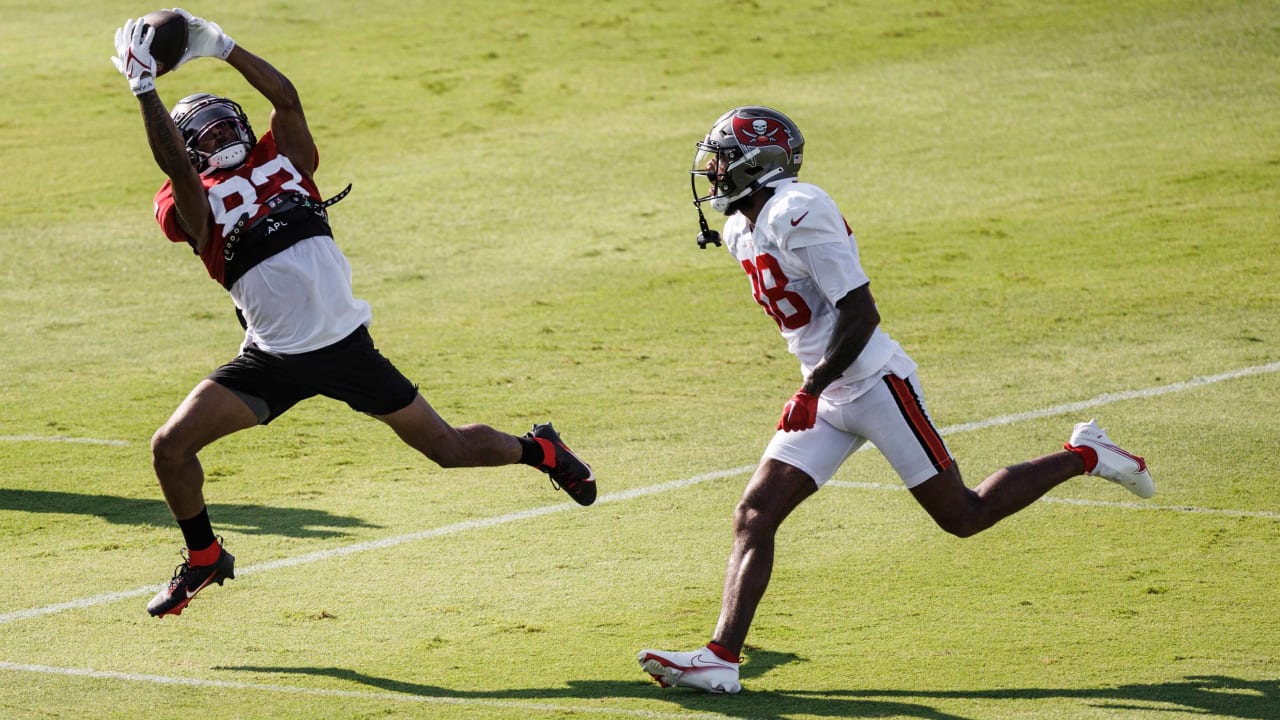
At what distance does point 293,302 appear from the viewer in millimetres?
7441

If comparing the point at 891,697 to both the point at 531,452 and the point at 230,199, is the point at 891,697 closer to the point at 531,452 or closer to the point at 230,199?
the point at 531,452

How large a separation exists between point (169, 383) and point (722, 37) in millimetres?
16077

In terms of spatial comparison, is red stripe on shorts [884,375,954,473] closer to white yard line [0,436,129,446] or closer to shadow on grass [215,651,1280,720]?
shadow on grass [215,651,1280,720]

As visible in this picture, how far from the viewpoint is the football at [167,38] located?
7.26 m

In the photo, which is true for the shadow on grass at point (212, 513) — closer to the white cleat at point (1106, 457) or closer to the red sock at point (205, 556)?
the red sock at point (205, 556)

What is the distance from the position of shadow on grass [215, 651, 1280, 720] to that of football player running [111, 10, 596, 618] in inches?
51.0

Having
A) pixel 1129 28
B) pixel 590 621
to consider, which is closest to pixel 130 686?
pixel 590 621

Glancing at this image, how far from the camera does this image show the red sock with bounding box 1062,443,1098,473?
757cm

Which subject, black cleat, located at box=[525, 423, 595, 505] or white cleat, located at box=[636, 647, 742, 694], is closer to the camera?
white cleat, located at box=[636, 647, 742, 694]

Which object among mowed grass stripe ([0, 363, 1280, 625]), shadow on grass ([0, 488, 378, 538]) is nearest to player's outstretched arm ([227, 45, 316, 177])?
mowed grass stripe ([0, 363, 1280, 625])

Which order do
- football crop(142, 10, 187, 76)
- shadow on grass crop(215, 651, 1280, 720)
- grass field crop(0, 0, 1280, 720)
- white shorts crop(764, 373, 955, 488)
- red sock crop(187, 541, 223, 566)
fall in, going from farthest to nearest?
1. red sock crop(187, 541, 223, 566)
2. football crop(142, 10, 187, 76)
3. grass field crop(0, 0, 1280, 720)
4. white shorts crop(764, 373, 955, 488)
5. shadow on grass crop(215, 651, 1280, 720)

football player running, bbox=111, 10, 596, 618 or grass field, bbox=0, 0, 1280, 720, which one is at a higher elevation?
football player running, bbox=111, 10, 596, 618

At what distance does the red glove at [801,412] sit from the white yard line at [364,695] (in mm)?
1170

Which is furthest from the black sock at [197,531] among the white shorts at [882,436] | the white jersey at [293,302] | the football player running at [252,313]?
the white shorts at [882,436]
